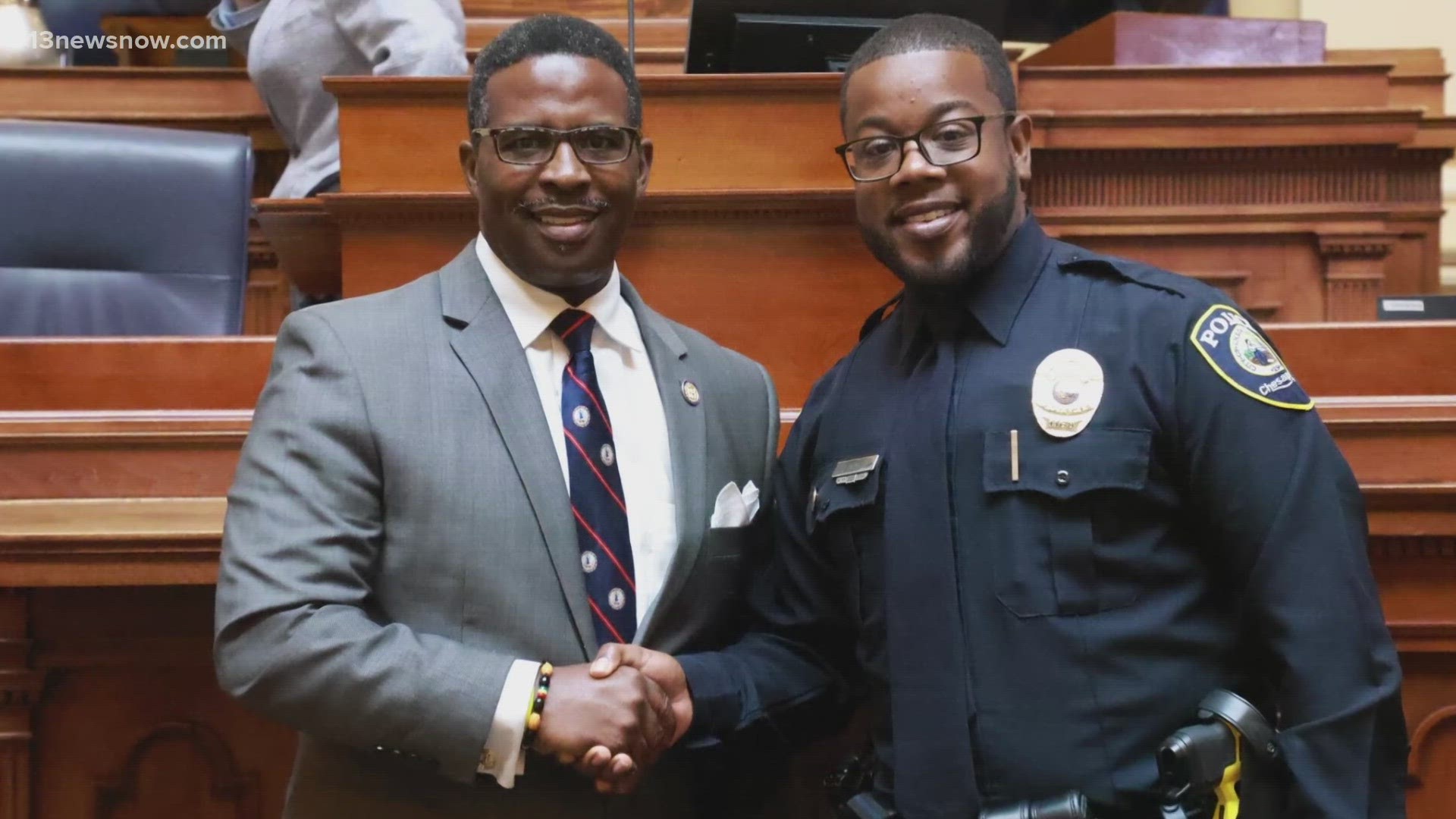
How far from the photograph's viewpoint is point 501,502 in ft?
4.07

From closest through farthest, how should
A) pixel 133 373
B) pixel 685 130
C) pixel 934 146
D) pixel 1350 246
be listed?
pixel 934 146, pixel 133 373, pixel 685 130, pixel 1350 246

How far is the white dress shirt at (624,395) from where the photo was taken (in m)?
1.30

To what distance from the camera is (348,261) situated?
1806mm

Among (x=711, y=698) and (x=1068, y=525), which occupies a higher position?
(x=1068, y=525)

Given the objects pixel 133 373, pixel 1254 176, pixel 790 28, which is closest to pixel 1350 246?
pixel 1254 176

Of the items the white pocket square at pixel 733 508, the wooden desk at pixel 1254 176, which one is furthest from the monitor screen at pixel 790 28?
the white pocket square at pixel 733 508

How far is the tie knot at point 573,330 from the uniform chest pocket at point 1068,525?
0.42 meters

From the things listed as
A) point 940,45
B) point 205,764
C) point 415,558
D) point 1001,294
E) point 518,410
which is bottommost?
point 205,764

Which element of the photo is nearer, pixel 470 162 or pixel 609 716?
pixel 609 716

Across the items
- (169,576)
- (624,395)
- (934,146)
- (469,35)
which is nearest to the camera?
(934,146)

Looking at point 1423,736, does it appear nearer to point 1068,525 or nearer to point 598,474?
point 1068,525

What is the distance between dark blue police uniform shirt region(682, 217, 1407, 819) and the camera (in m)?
1.11

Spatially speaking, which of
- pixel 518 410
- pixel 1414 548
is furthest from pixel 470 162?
pixel 1414 548

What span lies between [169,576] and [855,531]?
2.47ft
